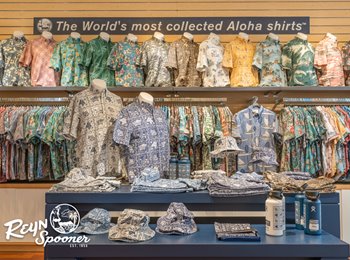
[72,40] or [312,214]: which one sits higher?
[72,40]

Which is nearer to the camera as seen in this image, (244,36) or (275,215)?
(275,215)

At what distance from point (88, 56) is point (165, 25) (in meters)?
1.11

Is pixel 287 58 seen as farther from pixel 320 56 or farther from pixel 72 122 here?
pixel 72 122

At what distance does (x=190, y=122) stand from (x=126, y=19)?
5.55 ft

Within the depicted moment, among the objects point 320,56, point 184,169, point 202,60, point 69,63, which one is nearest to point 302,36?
point 320,56

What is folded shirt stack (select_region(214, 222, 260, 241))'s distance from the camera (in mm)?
1793

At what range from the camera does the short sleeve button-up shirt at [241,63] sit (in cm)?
437

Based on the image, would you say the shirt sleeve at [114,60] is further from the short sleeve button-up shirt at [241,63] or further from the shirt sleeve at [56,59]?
the short sleeve button-up shirt at [241,63]

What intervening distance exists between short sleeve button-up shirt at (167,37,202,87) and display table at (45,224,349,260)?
9.27ft

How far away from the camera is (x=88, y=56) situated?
436 cm

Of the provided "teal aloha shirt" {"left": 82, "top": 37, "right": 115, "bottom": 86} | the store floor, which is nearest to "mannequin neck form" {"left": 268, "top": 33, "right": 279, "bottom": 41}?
"teal aloha shirt" {"left": 82, "top": 37, "right": 115, "bottom": 86}

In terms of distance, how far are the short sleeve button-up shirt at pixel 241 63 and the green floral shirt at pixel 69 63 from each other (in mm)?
1765

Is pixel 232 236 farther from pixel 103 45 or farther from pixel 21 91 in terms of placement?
pixel 21 91
